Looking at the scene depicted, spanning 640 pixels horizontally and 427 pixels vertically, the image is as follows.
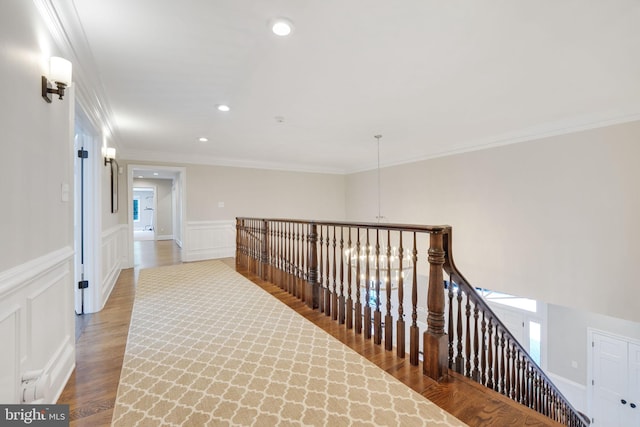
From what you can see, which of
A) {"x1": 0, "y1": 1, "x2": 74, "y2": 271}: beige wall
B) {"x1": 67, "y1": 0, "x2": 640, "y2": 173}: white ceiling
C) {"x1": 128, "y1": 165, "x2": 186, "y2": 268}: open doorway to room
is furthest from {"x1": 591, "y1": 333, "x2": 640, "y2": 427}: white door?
{"x1": 128, "y1": 165, "x2": 186, "y2": 268}: open doorway to room

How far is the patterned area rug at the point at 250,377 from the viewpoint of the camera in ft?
4.91

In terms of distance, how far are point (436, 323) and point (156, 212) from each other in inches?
421

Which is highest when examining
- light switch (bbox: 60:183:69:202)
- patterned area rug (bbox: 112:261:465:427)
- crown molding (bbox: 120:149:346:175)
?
crown molding (bbox: 120:149:346:175)

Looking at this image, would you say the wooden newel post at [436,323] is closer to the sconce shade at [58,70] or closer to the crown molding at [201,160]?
the sconce shade at [58,70]

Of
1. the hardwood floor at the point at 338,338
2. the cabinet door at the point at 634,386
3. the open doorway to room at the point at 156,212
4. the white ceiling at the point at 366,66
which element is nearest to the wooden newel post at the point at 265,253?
the hardwood floor at the point at 338,338

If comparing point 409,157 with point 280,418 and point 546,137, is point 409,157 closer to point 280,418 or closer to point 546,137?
point 546,137

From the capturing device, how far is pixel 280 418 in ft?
4.87

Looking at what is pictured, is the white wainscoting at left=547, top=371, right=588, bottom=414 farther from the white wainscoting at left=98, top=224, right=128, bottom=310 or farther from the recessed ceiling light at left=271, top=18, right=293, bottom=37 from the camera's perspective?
the white wainscoting at left=98, top=224, right=128, bottom=310

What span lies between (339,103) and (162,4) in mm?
2011

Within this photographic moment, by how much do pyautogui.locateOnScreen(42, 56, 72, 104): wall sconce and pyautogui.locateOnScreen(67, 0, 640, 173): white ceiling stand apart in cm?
43

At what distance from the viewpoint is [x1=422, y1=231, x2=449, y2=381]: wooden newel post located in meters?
1.79

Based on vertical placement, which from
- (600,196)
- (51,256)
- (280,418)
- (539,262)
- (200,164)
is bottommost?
(280,418)

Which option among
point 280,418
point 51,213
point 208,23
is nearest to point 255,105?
point 208,23

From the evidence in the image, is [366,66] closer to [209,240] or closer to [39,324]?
[39,324]
